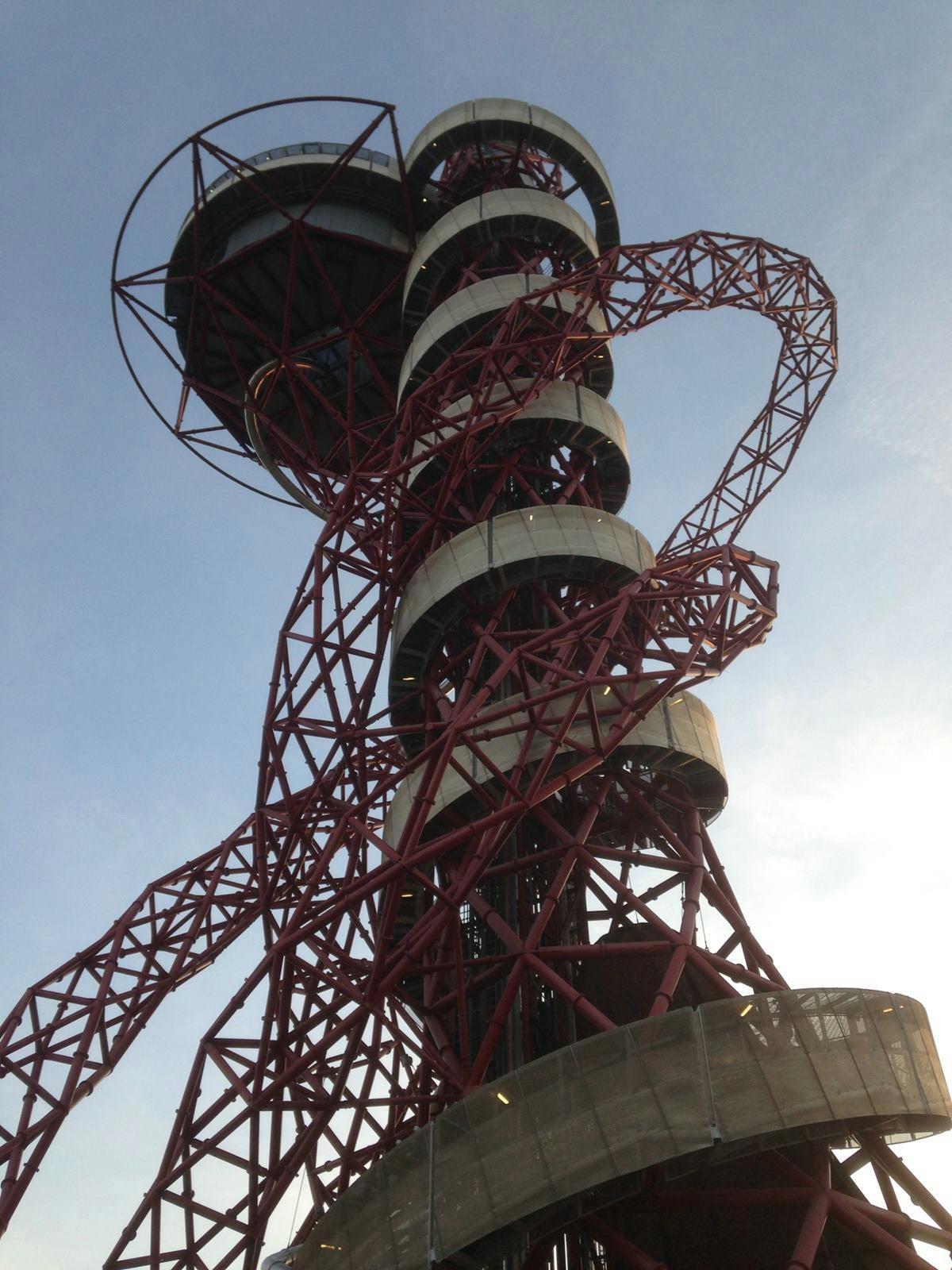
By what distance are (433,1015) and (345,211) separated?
25682 millimetres

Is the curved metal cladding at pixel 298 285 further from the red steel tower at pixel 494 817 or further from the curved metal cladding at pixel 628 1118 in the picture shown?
the curved metal cladding at pixel 628 1118

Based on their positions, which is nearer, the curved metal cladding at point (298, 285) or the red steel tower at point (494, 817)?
the red steel tower at point (494, 817)

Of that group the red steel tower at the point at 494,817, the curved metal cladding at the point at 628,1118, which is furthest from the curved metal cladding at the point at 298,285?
the curved metal cladding at the point at 628,1118

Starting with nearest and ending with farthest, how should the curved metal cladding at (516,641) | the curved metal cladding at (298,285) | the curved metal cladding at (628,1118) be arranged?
1. the curved metal cladding at (628,1118)
2. the curved metal cladding at (516,641)
3. the curved metal cladding at (298,285)

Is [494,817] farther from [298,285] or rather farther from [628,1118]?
[298,285]

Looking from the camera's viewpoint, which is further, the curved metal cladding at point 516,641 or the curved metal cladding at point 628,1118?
the curved metal cladding at point 516,641

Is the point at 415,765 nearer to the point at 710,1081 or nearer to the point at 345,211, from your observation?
the point at 710,1081

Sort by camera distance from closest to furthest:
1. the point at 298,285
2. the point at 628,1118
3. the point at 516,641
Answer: the point at 628,1118, the point at 516,641, the point at 298,285

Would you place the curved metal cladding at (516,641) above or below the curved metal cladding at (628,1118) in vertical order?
above

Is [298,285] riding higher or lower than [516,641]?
higher

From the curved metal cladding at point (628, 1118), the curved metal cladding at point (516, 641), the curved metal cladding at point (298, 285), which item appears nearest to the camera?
the curved metal cladding at point (628, 1118)

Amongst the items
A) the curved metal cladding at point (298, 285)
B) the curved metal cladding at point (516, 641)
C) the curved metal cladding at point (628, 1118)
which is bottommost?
the curved metal cladding at point (628, 1118)

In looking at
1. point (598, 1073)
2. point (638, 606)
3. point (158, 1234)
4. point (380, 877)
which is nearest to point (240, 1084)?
point (158, 1234)

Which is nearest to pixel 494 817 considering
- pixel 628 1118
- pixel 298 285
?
pixel 628 1118
